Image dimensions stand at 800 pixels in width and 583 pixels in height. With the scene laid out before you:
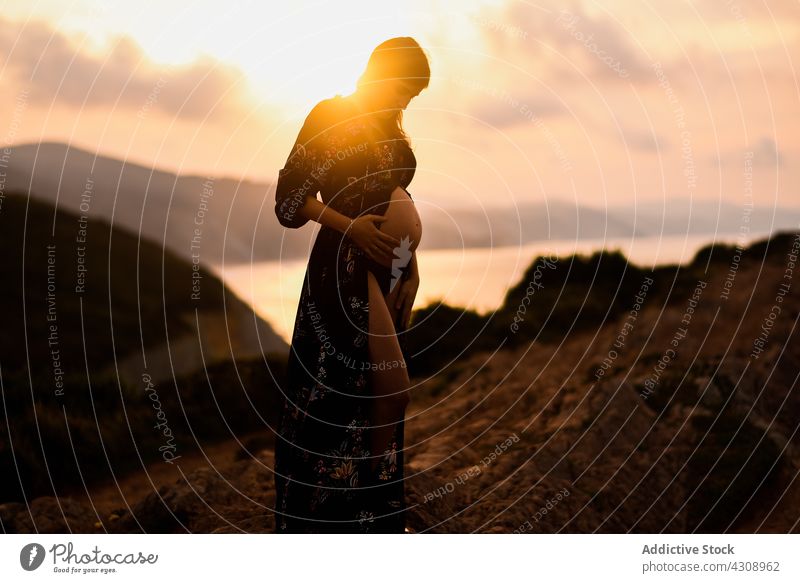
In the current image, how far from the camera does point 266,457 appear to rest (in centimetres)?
786

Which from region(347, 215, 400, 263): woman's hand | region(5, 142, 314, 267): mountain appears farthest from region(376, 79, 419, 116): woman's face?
region(5, 142, 314, 267): mountain

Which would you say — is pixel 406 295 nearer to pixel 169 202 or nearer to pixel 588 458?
pixel 169 202

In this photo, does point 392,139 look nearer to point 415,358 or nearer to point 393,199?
point 393,199

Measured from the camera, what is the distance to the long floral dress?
506 centimetres

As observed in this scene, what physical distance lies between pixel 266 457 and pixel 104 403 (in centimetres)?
157

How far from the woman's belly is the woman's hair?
0.60m

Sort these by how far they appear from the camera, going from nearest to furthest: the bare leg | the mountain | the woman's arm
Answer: the woman's arm
the bare leg
the mountain

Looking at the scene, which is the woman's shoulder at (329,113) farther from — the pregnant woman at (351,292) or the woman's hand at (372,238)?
the woman's hand at (372,238)

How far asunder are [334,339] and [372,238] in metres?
0.59

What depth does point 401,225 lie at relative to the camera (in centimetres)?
518

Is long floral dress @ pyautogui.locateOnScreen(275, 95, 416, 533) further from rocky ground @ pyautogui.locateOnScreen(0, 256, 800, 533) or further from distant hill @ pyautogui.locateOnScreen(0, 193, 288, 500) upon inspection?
distant hill @ pyautogui.locateOnScreen(0, 193, 288, 500)

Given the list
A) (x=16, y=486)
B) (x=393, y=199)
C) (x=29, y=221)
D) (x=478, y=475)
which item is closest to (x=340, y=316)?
(x=393, y=199)

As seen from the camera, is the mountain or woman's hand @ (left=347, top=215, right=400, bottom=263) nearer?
woman's hand @ (left=347, top=215, right=400, bottom=263)
